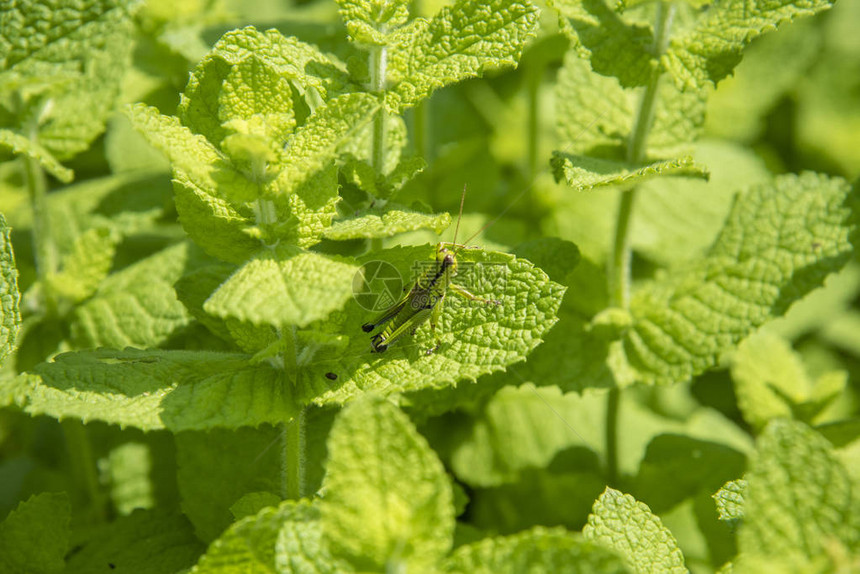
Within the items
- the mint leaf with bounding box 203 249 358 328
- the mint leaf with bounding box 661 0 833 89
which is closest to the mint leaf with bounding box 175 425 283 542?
the mint leaf with bounding box 203 249 358 328

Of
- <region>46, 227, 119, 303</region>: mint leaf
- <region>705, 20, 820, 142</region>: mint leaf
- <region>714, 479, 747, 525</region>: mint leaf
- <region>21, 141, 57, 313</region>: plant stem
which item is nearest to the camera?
<region>714, 479, 747, 525</region>: mint leaf

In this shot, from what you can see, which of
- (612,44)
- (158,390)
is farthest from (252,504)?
(612,44)

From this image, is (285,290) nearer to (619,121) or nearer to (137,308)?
(137,308)

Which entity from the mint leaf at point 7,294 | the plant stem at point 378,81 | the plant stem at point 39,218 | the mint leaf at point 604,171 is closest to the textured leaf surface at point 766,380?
the mint leaf at point 604,171

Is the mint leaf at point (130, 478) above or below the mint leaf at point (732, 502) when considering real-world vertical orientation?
below

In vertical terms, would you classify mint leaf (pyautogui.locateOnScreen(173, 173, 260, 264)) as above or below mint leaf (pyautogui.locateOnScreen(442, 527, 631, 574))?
above

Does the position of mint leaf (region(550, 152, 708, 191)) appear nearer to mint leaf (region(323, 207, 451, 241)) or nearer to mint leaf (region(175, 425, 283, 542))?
mint leaf (region(323, 207, 451, 241))

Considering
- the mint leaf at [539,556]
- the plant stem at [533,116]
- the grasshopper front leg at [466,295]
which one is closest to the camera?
the mint leaf at [539,556]

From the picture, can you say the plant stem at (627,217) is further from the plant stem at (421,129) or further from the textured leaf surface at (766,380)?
the plant stem at (421,129)
